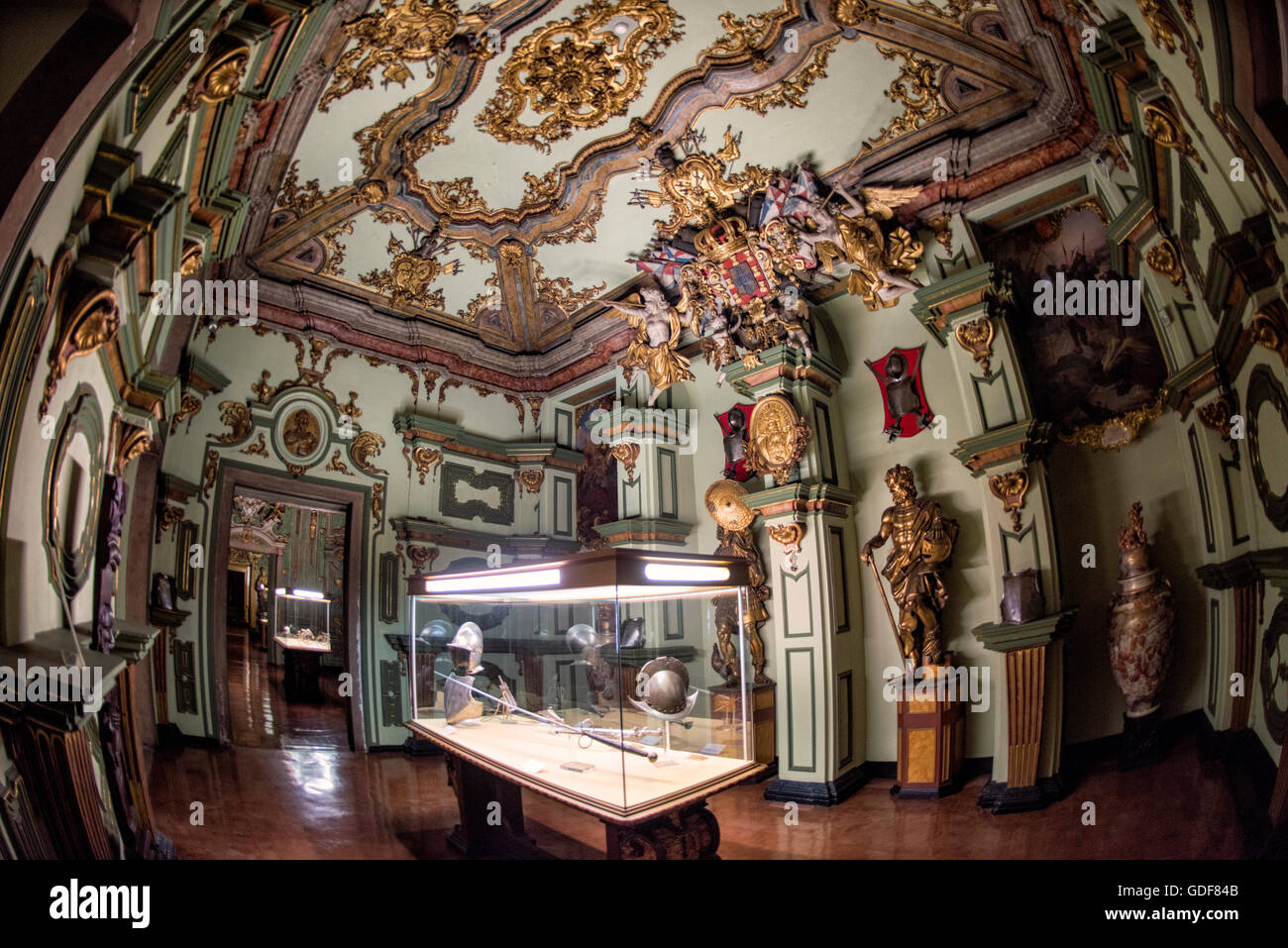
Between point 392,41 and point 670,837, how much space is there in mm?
6128

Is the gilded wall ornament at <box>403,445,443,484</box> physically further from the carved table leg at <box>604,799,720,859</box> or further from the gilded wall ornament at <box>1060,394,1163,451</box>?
the gilded wall ornament at <box>1060,394,1163,451</box>

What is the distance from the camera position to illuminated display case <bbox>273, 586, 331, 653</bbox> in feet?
47.5

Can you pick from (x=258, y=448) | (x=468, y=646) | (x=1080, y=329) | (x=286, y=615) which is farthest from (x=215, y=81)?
(x=286, y=615)

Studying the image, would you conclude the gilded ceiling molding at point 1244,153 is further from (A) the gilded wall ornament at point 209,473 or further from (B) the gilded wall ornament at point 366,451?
(A) the gilded wall ornament at point 209,473

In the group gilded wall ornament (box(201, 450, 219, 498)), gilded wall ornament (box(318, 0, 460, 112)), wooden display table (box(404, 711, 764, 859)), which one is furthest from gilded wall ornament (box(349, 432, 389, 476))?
wooden display table (box(404, 711, 764, 859))

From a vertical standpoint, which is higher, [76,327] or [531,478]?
[531,478]

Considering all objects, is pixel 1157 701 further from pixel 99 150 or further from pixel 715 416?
pixel 99 150

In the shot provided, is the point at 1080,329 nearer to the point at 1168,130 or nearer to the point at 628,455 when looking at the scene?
the point at 1168,130

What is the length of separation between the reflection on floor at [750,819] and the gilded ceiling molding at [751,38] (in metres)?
6.22

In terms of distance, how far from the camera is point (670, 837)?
371cm

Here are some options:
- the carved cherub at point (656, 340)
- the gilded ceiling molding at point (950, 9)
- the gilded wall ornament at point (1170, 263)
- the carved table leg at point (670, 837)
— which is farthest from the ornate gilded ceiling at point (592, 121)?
the carved table leg at point (670, 837)

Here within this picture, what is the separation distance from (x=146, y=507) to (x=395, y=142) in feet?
14.0

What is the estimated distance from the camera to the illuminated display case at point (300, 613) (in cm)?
1447

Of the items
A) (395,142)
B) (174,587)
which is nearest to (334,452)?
(174,587)
